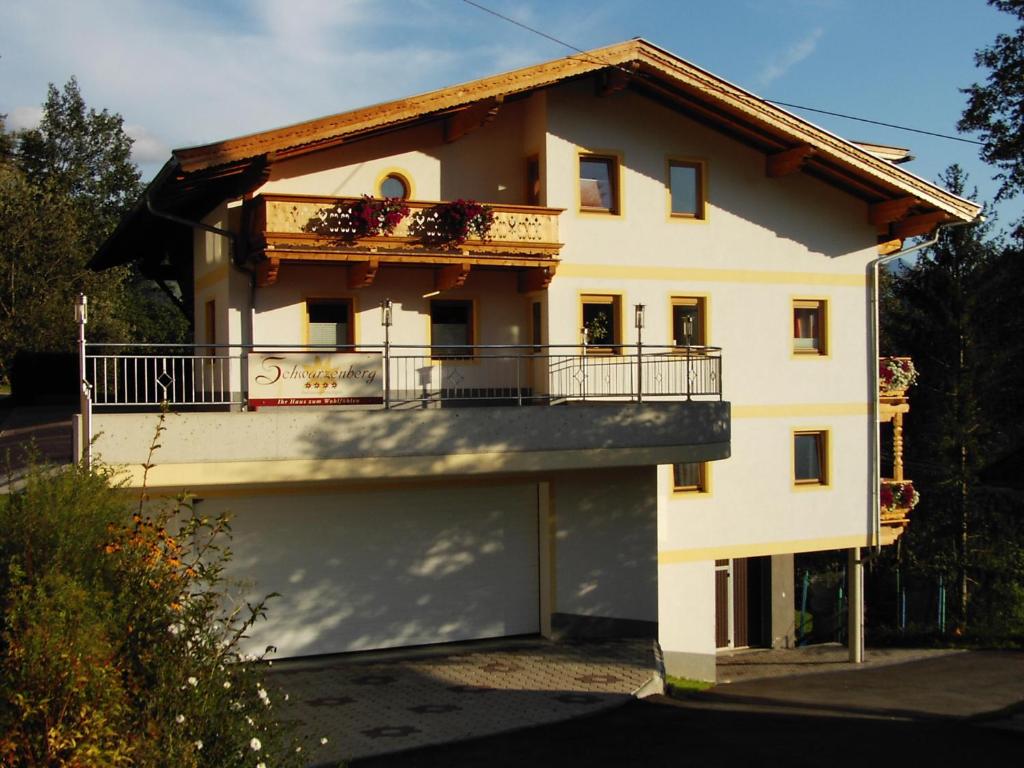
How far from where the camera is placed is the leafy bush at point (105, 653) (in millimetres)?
6773

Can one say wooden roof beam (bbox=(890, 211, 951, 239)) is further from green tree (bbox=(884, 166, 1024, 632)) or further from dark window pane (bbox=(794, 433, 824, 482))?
green tree (bbox=(884, 166, 1024, 632))

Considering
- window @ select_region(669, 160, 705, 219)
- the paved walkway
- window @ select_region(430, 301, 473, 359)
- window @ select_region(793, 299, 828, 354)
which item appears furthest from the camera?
window @ select_region(793, 299, 828, 354)

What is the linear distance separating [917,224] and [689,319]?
18.8 feet

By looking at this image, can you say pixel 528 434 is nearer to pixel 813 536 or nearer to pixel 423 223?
pixel 423 223

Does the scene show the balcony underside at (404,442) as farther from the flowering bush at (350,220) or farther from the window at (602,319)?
the flowering bush at (350,220)

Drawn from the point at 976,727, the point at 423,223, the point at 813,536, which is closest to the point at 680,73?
the point at 423,223

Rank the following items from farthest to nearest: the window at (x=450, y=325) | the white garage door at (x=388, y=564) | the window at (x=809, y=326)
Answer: the window at (x=809, y=326) → the window at (x=450, y=325) → the white garage door at (x=388, y=564)

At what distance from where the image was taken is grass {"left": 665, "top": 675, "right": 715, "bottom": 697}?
1804 centimetres

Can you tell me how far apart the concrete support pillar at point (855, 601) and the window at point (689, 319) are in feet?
20.0

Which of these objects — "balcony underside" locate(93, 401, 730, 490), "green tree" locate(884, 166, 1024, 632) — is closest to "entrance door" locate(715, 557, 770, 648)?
"green tree" locate(884, 166, 1024, 632)

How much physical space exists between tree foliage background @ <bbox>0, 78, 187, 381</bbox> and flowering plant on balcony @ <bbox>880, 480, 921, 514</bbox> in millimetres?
20842

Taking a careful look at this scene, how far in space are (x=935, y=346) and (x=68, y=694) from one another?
2866 centimetres

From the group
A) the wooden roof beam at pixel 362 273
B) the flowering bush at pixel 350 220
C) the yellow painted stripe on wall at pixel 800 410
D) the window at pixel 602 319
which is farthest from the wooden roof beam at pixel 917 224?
the flowering bush at pixel 350 220

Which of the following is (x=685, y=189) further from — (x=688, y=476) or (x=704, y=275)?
(x=688, y=476)
